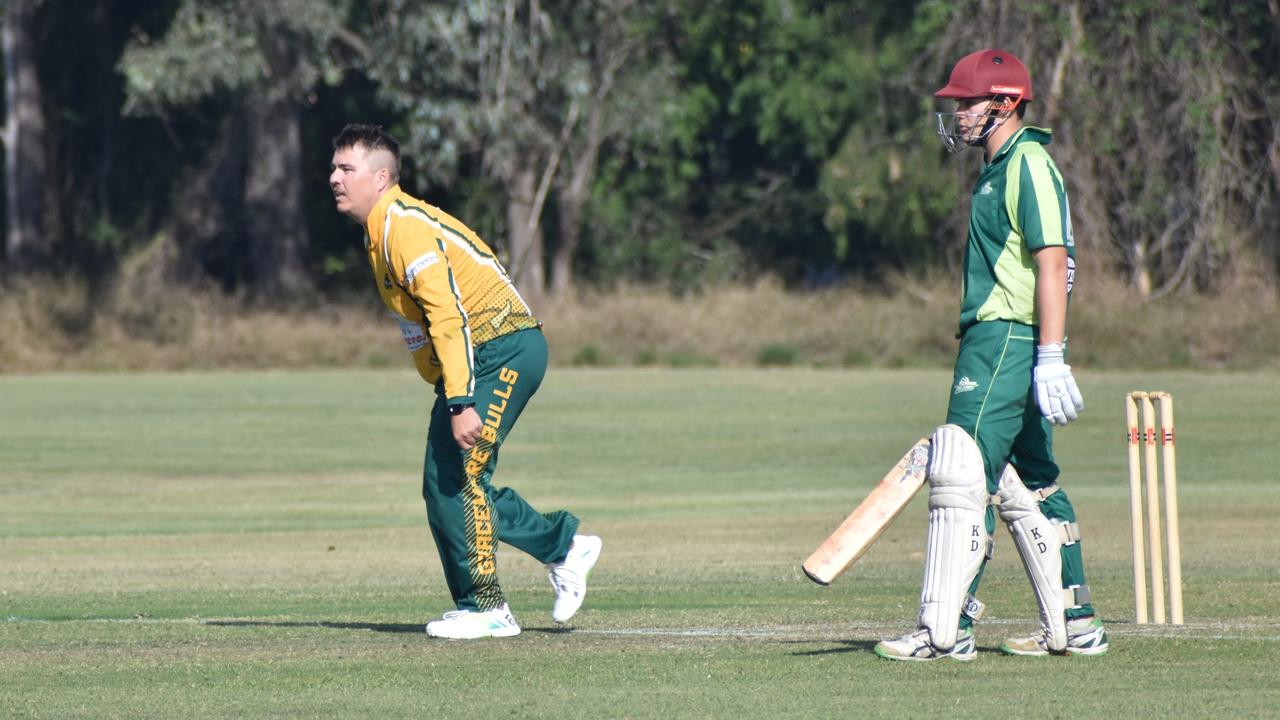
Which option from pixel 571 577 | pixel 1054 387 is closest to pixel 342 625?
pixel 571 577

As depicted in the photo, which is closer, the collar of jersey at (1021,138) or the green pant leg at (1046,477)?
the collar of jersey at (1021,138)

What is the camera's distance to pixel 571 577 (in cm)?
788

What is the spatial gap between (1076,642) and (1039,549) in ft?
1.16

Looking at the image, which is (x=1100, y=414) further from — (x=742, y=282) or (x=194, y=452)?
(x=742, y=282)

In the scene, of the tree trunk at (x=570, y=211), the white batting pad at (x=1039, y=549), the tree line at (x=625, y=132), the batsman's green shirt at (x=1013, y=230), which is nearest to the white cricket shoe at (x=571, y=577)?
the white batting pad at (x=1039, y=549)

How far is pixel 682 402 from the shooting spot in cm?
2625

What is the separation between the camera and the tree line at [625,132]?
3356 centimetres

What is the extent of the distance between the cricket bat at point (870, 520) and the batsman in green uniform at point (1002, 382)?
0.08m

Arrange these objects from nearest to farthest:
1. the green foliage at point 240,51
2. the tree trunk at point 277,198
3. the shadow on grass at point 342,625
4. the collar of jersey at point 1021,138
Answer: the collar of jersey at point 1021,138
the shadow on grass at point 342,625
the green foliage at point 240,51
the tree trunk at point 277,198

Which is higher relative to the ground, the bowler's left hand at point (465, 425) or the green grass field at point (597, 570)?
the bowler's left hand at point (465, 425)

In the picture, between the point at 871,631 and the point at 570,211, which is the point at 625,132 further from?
the point at 871,631

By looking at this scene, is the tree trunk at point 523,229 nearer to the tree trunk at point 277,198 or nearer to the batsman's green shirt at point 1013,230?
the tree trunk at point 277,198

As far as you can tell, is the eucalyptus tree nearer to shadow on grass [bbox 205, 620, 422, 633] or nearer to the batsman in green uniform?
shadow on grass [bbox 205, 620, 422, 633]

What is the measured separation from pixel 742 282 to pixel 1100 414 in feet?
68.4
